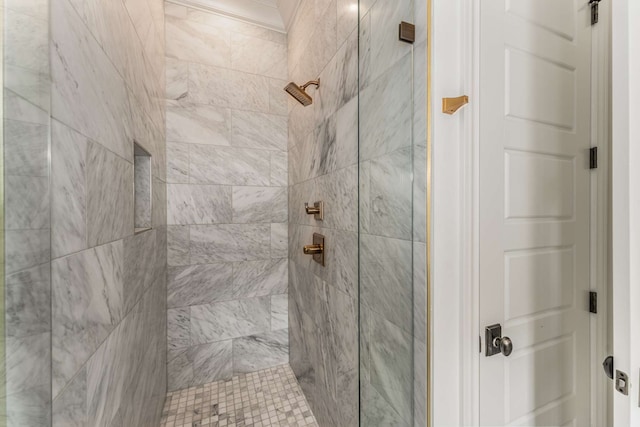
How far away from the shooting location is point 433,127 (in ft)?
2.23

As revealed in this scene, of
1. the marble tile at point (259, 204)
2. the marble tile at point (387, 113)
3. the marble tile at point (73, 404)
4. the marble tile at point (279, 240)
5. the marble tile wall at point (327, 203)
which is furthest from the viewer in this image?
the marble tile at point (279, 240)

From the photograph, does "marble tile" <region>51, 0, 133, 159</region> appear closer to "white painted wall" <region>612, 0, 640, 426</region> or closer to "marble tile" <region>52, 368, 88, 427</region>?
"marble tile" <region>52, 368, 88, 427</region>

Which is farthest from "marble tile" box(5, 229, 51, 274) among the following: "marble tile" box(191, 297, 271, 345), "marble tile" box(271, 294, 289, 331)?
"marble tile" box(271, 294, 289, 331)

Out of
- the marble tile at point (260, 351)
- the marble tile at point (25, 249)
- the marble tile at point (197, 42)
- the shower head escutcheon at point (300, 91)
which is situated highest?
the marble tile at point (197, 42)

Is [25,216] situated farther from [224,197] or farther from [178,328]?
[178,328]

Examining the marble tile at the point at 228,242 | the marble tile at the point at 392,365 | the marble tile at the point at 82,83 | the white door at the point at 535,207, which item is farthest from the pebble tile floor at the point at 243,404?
the marble tile at the point at 82,83

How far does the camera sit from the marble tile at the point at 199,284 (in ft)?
5.78

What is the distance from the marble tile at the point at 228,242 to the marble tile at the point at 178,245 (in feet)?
0.11

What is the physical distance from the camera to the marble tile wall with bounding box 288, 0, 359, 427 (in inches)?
43.6

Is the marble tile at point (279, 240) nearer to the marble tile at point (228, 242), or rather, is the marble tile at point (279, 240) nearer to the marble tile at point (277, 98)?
the marble tile at point (228, 242)

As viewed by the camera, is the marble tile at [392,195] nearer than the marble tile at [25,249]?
No

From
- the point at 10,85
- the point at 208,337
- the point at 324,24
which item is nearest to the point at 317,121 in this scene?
the point at 324,24

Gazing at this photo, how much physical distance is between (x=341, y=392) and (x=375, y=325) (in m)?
0.64

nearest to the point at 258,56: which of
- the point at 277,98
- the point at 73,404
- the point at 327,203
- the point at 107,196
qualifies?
the point at 277,98
